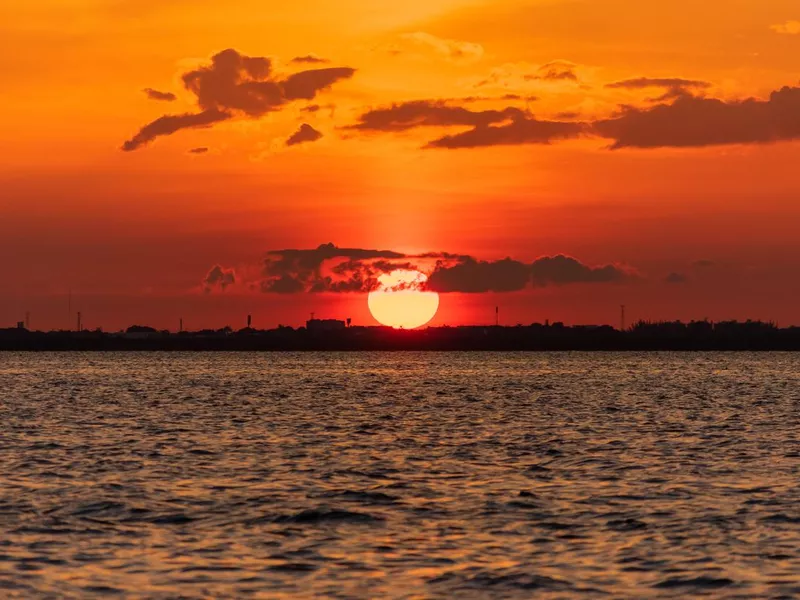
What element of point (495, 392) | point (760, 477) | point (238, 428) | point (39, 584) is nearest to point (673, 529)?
point (760, 477)

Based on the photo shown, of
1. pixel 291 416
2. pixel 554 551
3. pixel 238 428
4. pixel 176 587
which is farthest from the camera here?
pixel 291 416

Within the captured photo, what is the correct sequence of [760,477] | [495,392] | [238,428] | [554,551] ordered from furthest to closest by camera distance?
[495,392], [238,428], [760,477], [554,551]

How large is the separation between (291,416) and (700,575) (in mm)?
60688

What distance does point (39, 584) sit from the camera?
2711cm

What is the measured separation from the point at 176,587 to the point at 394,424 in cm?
5089

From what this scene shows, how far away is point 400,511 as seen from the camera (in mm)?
37375

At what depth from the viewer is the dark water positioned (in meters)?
27.6

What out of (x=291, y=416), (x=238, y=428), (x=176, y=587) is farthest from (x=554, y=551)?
(x=291, y=416)

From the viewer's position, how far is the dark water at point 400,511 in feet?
90.6

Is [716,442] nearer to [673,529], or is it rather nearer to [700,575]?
[673,529]

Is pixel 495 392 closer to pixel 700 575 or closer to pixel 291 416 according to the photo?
pixel 291 416

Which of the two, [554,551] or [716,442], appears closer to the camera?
[554,551]

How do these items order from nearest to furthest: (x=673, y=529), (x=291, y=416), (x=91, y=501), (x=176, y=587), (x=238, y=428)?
1. (x=176, y=587)
2. (x=673, y=529)
3. (x=91, y=501)
4. (x=238, y=428)
5. (x=291, y=416)

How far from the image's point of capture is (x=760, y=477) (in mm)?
46062
